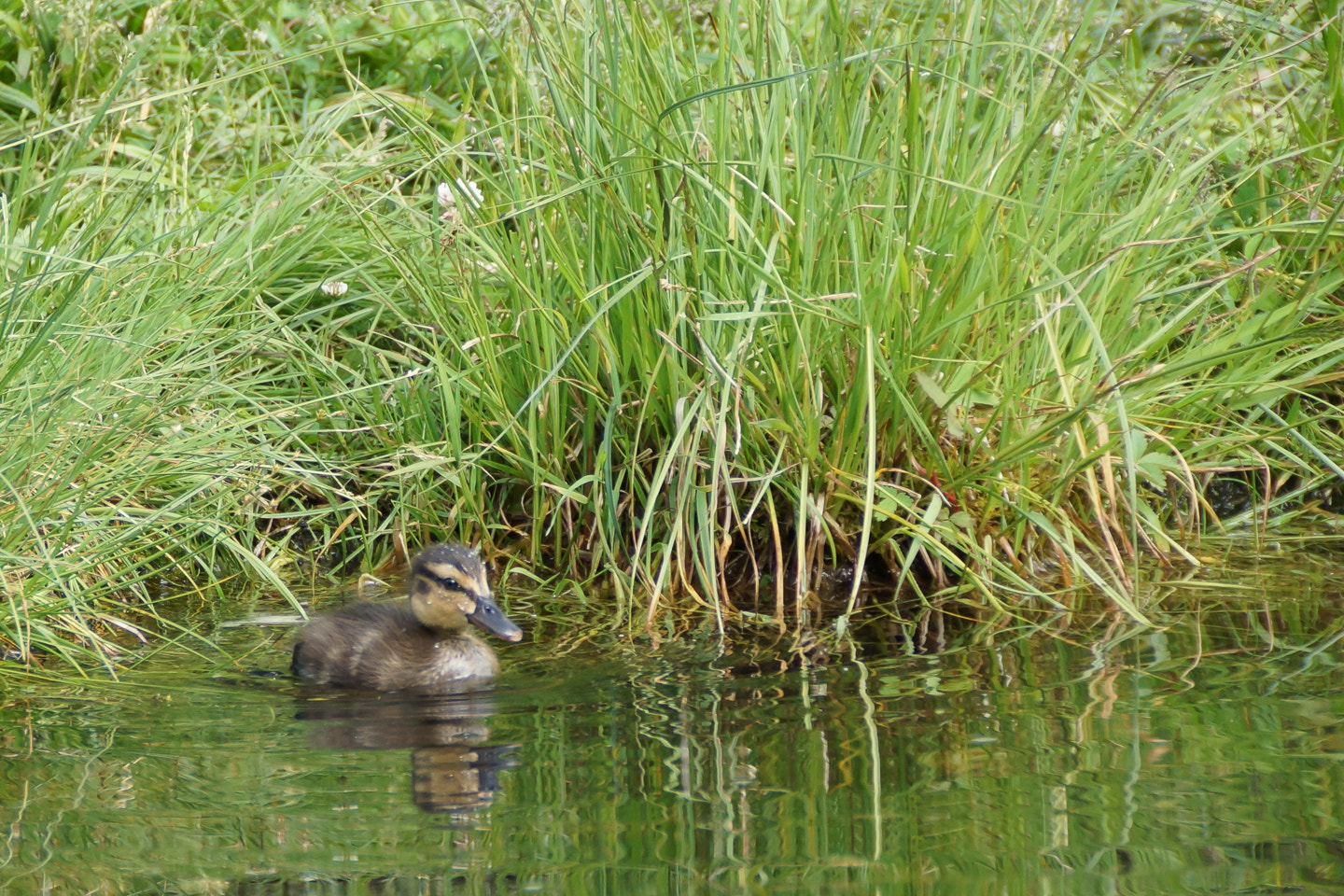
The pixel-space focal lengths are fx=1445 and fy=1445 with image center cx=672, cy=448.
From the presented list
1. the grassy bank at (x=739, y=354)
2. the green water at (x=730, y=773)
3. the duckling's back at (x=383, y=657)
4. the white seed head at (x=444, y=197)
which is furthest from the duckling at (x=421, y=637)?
the white seed head at (x=444, y=197)

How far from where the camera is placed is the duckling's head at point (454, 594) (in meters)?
3.68

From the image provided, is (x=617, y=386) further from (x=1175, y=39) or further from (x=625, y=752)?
(x=1175, y=39)

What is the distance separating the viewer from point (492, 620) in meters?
3.67

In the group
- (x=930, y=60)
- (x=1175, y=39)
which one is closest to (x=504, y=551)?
(x=930, y=60)

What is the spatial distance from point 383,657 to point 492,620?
0.29 metres

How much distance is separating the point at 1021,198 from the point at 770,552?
1216 millimetres

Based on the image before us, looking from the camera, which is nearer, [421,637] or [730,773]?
[730,773]

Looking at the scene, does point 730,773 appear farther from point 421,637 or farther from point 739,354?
point 739,354

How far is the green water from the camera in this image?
2275 millimetres

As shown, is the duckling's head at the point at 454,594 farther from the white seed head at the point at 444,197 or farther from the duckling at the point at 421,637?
the white seed head at the point at 444,197

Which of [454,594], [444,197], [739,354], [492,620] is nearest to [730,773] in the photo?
[492,620]

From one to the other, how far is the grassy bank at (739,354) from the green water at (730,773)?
395mm

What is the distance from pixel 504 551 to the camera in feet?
14.5

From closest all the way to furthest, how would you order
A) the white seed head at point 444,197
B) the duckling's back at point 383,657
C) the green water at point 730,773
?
the green water at point 730,773 → the duckling's back at point 383,657 → the white seed head at point 444,197
